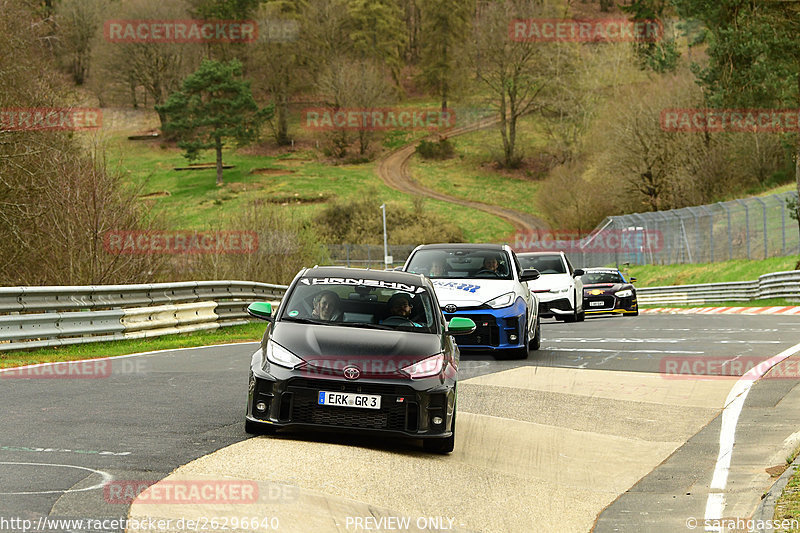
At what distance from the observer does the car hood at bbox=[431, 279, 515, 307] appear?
15.5 metres

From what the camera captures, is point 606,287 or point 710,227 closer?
point 606,287

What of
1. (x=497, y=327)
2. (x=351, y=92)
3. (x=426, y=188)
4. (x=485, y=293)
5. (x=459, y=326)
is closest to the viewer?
(x=459, y=326)

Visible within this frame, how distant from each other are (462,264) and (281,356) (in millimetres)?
8880

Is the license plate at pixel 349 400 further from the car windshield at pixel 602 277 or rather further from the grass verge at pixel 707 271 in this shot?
the grass verge at pixel 707 271

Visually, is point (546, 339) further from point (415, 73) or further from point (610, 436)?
point (415, 73)

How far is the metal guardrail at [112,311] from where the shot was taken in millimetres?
15602

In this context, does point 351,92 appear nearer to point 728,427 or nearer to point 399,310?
point 728,427

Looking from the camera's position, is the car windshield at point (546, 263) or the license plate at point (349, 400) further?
the car windshield at point (546, 263)

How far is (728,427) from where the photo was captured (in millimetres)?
10227

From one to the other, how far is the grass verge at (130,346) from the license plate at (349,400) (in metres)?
7.57

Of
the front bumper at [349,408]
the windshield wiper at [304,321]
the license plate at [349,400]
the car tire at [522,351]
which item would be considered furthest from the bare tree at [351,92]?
the license plate at [349,400]

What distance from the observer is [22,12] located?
27812mm

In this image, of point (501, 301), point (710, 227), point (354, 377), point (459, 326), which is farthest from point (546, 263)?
point (710, 227)

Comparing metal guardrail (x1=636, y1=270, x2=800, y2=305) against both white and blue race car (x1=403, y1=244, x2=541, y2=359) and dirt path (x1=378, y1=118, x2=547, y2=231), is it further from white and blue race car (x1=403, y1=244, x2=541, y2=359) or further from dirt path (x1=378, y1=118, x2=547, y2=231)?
dirt path (x1=378, y1=118, x2=547, y2=231)
